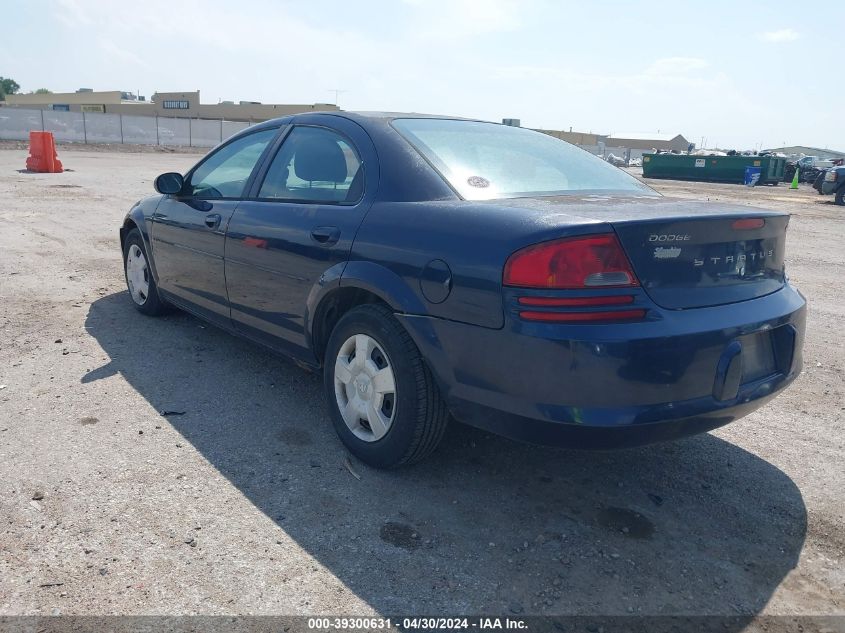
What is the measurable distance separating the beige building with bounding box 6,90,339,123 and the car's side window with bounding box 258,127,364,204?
226 feet

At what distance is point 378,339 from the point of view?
9.93 feet

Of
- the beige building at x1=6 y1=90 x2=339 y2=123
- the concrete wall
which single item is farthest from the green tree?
the concrete wall

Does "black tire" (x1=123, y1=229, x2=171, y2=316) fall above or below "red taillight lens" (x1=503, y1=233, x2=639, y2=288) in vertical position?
below

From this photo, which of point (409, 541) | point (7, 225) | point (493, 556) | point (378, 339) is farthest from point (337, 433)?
point (7, 225)

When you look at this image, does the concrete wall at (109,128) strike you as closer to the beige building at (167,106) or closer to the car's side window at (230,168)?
the beige building at (167,106)

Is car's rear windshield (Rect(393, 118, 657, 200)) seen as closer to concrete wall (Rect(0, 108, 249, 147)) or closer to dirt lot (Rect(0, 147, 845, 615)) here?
dirt lot (Rect(0, 147, 845, 615))

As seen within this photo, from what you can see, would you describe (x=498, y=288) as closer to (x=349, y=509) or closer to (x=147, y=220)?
(x=349, y=509)

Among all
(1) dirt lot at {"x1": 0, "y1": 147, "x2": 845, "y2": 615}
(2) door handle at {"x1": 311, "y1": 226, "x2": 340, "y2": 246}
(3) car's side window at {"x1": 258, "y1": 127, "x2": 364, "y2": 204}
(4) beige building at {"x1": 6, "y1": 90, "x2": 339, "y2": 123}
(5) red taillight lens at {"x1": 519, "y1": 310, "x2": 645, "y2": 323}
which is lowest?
(1) dirt lot at {"x1": 0, "y1": 147, "x2": 845, "y2": 615}

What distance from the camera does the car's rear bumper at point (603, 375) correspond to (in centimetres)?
243

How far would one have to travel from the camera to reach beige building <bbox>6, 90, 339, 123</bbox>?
72.4m

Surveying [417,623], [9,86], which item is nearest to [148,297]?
[417,623]

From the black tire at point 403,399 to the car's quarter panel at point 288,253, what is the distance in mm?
333

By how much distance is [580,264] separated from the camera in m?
2.46

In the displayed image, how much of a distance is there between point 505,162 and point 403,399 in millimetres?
1296
